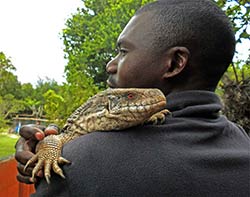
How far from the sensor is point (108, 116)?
137 centimetres

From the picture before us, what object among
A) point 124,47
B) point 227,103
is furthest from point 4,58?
point 124,47

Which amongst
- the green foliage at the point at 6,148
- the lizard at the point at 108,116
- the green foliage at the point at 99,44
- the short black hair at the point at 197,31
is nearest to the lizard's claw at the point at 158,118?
the lizard at the point at 108,116

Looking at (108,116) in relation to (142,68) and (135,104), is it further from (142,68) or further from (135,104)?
(142,68)

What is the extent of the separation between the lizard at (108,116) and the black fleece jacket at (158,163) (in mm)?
45

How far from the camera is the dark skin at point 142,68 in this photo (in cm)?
143

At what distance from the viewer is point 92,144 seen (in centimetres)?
120

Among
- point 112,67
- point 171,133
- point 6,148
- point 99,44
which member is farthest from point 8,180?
point 99,44

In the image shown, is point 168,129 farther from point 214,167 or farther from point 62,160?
point 62,160

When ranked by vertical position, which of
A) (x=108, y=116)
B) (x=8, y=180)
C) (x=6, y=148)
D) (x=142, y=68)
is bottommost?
(x=6, y=148)

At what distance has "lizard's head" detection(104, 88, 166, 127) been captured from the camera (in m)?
1.30

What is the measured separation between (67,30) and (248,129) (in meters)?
18.9

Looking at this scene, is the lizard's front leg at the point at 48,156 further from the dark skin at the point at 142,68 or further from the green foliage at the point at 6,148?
the green foliage at the point at 6,148

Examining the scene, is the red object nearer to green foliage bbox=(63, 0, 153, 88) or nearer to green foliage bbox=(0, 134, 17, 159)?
green foliage bbox=(0, 134, 17, 159)

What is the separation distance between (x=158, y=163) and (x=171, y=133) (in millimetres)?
134
